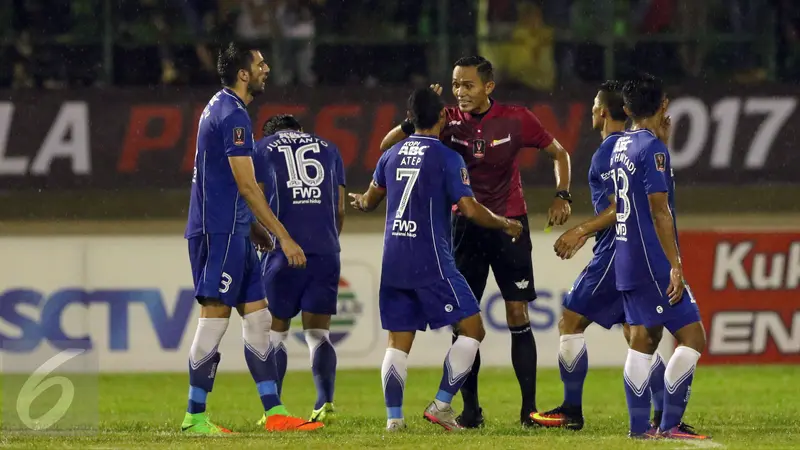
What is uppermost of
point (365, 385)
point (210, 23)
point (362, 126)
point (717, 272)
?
point (210, 23)

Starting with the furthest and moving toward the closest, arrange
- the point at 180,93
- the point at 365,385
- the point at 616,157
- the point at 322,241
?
the point at 180,93 < the point at 365,385 < the point at 322,241 < the point at 616,157

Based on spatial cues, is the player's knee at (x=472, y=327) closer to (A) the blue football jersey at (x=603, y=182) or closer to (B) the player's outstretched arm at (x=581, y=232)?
(B) the player's outstretched arm at (x=581, y=232)

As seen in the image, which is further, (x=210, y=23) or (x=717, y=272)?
(x=210, y=23)

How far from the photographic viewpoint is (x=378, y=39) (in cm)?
1686

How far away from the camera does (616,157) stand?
25.6 ft

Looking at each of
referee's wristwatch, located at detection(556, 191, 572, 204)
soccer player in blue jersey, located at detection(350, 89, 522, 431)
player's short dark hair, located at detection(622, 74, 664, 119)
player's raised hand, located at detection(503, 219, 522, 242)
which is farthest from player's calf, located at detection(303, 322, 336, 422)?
player's short dark hair, located at detection(622, 74, 664, 119)

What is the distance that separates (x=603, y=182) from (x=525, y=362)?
121 centimetres

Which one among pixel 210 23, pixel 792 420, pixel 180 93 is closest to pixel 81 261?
pixel 180 93

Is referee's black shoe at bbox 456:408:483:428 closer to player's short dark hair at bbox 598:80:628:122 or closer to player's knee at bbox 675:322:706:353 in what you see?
player's knee at bbox 675:322:706:353

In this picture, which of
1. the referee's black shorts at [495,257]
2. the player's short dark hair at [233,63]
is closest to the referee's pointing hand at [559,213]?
the referee's black shorts at [495,257]

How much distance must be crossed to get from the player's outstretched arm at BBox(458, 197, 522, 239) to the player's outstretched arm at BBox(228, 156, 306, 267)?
0.92 m

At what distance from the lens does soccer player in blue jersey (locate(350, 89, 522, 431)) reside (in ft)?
27.2

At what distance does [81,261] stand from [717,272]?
5.40m

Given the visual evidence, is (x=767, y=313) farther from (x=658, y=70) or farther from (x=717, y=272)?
(x=658, y=70)
